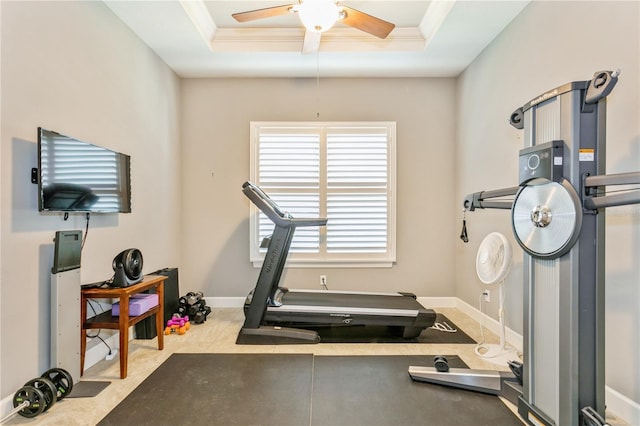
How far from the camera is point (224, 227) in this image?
4.01m

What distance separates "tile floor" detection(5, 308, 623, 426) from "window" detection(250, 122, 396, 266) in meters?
1.05

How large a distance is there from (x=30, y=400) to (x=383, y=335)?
8.41 ft

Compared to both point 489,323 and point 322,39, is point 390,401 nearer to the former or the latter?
point 489,323

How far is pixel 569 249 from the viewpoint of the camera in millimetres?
1527

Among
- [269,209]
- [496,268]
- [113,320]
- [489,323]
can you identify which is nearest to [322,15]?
[269,209]

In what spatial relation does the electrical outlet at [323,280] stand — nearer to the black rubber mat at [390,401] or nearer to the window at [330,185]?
the window at [330,185]

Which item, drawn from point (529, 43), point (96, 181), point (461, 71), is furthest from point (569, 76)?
point (96, 181)

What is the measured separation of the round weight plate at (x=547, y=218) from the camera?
151cm

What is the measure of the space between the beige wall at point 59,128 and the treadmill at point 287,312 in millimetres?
1183

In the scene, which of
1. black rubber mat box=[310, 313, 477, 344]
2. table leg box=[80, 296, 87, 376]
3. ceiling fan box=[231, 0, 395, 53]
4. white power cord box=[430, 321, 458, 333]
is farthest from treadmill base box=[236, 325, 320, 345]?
ceiling fan box=[231, 0, 395, 53]

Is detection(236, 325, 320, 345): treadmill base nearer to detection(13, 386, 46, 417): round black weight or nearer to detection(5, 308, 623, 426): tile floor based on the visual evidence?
detection(5, 308, 623, 426): tile floor

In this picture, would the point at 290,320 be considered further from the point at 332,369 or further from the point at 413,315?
the point at 413,315

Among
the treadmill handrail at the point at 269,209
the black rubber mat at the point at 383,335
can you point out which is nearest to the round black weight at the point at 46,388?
the treadmill handrail at the point at 269,209

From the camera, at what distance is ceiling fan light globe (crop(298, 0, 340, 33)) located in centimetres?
207
